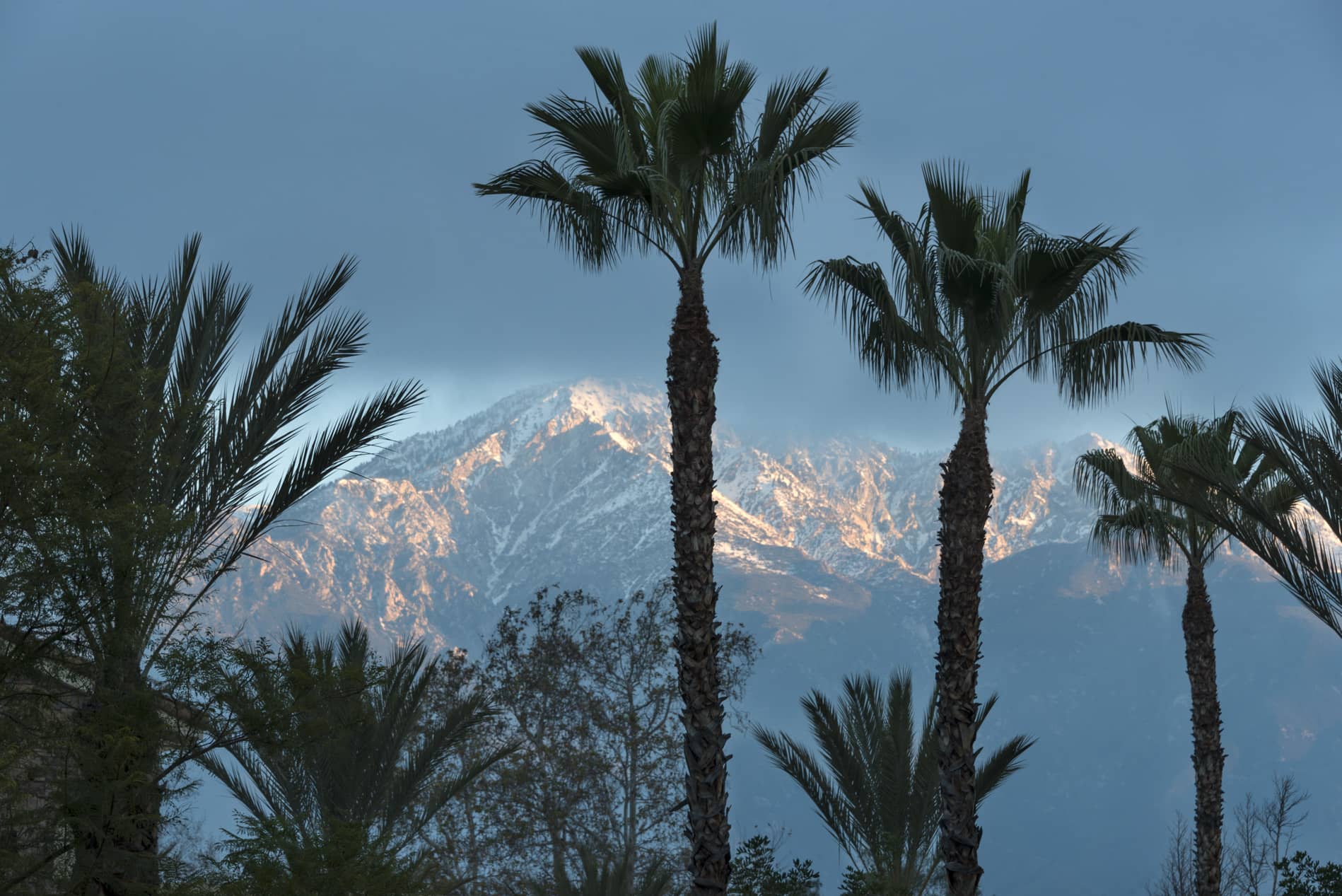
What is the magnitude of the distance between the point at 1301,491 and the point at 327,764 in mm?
10999

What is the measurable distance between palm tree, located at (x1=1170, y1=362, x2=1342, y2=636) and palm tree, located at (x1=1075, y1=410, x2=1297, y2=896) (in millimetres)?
7366

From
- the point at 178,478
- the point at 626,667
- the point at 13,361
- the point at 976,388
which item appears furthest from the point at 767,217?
the point at 626,667

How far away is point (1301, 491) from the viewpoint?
10953 millimetres

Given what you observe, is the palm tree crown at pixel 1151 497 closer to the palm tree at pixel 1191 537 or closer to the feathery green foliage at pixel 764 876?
the palm tree at pixel 1191 537

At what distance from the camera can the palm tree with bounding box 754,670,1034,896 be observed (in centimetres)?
1717

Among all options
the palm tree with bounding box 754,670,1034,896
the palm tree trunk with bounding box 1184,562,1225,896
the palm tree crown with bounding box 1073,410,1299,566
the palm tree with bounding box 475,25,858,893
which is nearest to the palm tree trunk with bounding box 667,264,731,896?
the palm tree with bounding box 475,25,858,893

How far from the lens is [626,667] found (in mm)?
29641

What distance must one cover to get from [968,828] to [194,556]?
25.1ft

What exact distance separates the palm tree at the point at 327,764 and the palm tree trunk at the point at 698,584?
8.50 feet

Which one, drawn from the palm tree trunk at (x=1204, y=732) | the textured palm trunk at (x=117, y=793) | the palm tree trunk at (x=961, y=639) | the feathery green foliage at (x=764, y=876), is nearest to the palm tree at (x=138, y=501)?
the textured palm trunk at (x=117, y=793)

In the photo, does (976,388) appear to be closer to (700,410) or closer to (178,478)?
(700,410)

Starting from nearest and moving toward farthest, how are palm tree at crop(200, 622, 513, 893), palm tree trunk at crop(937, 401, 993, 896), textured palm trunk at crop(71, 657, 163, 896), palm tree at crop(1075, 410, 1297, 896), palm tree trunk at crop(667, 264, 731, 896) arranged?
1. textured palm trunk at crop(71, 657, 163, 896)
2. palm tree at crop(200, 622, 513, 893)
3. palm tree trunk at crop(667, 264, 731, 896)
4. palm tree trunk at crop(937, 401, 993, 896)
5. palm tree at crop(1075, 410, 1297, 896)

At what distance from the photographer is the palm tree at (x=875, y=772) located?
17172 millimetres

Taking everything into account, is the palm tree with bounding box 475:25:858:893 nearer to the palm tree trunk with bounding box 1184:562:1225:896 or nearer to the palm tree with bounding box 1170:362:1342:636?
the palm tree with bounding box 1170:362:1342:636
